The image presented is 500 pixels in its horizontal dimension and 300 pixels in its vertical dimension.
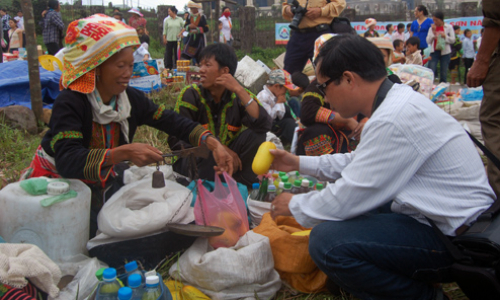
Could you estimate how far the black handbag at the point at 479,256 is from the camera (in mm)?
1649

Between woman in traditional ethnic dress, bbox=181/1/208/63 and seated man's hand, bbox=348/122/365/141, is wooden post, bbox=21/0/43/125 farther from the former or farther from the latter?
woman in traditional ethnic dress, bbox=181/1/208/63

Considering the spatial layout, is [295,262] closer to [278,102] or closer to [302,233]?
[302,233]

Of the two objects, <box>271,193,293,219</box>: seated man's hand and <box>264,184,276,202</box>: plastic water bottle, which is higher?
<box>271,193,293,219</box>: seated man's hand

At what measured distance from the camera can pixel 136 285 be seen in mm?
1904

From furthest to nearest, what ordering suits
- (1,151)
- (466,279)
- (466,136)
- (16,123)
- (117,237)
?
(16,123) < (1,151) < (117,237) < (466,136) < (466,279)

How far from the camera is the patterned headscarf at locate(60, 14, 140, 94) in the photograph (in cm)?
242

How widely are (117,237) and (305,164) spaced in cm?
114

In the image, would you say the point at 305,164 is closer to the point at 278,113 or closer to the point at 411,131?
the point at 411,131

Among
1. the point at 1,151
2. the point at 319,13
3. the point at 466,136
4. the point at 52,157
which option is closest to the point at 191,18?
the point at 319,13

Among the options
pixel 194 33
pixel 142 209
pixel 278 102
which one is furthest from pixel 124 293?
pixel 194 33

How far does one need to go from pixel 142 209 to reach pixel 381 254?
4.39 feet

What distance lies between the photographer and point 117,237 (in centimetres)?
239

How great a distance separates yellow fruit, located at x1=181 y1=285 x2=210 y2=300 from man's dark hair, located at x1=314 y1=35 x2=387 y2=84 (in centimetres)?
128

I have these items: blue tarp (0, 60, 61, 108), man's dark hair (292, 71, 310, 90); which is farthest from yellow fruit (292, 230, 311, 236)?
blue tarp (0, 60, 61, 108)
